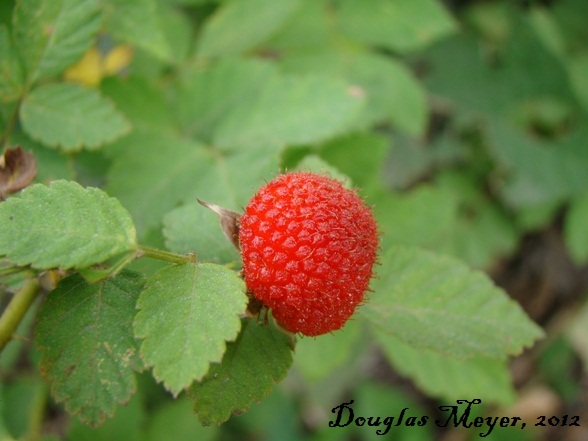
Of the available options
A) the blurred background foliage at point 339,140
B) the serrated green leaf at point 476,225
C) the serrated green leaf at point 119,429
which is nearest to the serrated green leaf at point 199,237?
the blurred background foliage at point 339,140

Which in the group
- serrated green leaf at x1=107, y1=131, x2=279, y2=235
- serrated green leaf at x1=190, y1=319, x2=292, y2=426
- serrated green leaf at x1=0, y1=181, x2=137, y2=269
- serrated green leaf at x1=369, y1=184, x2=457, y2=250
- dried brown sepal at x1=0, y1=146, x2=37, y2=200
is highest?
serrated green leaf at x1=0, y1=181, x2=137, y2=269

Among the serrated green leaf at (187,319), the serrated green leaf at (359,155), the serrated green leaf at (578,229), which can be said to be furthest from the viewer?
the serrated green leaf at (578,229)

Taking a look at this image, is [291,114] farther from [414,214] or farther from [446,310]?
[446,310]

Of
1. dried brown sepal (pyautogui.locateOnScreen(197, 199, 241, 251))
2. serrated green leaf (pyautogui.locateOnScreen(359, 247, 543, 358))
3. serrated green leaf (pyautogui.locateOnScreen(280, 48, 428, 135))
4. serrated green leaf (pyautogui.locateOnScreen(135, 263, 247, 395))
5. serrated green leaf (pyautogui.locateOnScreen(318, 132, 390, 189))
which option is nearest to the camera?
serrated green leaf (pyautogui.locateOnScreen(135, 263, 247, 395))

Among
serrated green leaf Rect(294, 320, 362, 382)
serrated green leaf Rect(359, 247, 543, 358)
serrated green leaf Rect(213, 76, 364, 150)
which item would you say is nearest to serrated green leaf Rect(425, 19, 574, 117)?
serrated green leaf Rect(213, 76, 364, 150)

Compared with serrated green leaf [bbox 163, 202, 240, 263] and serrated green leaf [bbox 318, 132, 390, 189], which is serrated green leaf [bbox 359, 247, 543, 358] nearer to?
serrated green leaf [bbox 163, 202, 240, 263]

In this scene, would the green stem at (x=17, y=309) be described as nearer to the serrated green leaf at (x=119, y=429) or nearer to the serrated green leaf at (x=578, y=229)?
the serrated green leaf at (x=119, y=429)

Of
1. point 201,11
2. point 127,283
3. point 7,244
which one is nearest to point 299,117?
point 127,283
